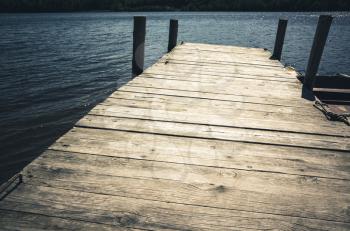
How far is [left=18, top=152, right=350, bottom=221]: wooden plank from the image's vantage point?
2.06m

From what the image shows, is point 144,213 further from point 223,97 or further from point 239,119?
point 223,97

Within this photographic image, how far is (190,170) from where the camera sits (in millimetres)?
2439

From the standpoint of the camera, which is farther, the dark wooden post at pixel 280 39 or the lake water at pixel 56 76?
the lake water at pixel 56 76

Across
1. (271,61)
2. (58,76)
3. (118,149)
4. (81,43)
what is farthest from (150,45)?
(118,149)

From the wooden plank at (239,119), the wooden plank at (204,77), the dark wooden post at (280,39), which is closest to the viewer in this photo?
the wooden plank at (239,119)

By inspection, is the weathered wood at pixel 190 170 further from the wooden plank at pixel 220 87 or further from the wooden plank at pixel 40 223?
the wooden plank at pixel 220 87

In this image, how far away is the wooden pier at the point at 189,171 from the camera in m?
1.90

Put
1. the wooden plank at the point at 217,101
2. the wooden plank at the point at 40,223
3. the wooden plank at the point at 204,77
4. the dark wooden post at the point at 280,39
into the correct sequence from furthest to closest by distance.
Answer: the dark wooden post at the point at 280,39 < the wooden plank at the point at 204,77 < the wooden plank at the point at 217,101 < the wooden plank at the point at 40,223

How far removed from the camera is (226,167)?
2510 millimetres

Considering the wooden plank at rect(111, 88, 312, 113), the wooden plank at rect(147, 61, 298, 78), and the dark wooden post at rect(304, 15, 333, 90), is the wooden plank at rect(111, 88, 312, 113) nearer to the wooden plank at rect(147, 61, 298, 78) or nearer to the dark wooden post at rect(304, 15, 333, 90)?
the dark wooden post at rect(304, 15, 333, 90)

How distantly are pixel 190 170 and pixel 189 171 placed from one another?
0.02m

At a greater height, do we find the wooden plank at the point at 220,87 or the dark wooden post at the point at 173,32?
the dark wooden post at the point at 173,32

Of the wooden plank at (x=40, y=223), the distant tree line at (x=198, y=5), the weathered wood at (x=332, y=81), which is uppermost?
the distant tree line at (x=198, y=5)

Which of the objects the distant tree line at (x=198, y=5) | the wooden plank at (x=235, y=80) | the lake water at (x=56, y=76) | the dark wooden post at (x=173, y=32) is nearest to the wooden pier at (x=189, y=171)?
Result: the wooden plank at (x=235, y=80)
